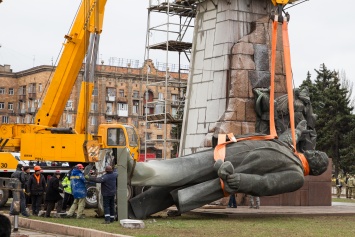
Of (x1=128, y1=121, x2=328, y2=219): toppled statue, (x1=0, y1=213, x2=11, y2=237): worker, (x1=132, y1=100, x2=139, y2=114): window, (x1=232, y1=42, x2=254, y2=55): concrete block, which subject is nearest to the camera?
(x1=0, y1=213, x2=11, y2=237): worker

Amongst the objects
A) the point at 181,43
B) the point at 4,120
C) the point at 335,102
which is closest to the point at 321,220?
the point at 181,43

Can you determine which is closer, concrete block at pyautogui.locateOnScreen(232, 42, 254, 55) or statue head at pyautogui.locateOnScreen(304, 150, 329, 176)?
statue head at pyautogui.locateOnScreen(304, 150, 329, 176)

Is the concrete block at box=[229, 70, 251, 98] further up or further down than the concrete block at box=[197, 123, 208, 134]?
further up

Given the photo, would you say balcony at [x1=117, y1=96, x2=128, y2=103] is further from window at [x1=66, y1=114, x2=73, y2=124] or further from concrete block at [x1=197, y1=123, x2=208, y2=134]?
concrete block at [x1=197, y1=123, x2=208, y2=134]

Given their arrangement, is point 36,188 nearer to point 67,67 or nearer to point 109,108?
point 67,67

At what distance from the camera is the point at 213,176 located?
19.5 meters

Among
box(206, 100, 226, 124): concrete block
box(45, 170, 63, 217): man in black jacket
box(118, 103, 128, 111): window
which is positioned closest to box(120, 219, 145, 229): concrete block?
box(45, 170, 63, 217): man in black jacket

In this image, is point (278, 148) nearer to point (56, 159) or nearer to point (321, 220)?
point (321, 220)

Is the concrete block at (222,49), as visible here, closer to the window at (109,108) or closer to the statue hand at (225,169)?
the statue hand at (225,169)

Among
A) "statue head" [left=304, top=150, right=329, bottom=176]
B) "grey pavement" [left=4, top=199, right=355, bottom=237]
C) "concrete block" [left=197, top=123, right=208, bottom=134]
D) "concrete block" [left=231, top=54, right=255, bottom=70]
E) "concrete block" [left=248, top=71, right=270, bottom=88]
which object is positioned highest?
"concrete block" [left=231, top=54, right=255, bottom=70]

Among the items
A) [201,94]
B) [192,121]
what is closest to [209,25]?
[201,94]

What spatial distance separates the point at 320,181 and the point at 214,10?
6.66 metres

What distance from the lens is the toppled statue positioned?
18.8 m

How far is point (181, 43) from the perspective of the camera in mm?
34156
